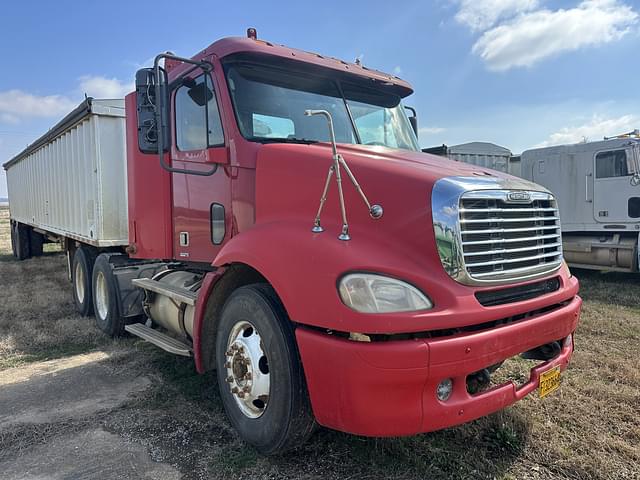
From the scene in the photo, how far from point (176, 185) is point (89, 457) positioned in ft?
7.84

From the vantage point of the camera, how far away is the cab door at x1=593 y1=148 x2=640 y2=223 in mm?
9367

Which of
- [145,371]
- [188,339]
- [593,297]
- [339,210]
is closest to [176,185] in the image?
[188,339]

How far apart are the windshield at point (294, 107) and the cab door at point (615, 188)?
7376mm

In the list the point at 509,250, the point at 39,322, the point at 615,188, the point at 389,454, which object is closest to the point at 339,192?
the point at 509,250

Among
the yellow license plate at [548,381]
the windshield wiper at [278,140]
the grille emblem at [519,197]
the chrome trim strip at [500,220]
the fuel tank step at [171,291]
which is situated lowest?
the yellow license plate at [548,381]

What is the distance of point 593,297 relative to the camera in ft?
27.0

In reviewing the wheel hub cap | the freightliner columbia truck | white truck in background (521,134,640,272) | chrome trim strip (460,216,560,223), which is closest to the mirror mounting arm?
the freightliner columbia truck

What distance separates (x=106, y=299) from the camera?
20.8ft

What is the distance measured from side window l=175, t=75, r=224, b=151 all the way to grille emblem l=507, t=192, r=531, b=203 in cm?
213

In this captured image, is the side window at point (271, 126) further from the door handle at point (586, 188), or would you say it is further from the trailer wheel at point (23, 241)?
the trailer wheel at point (23, 241)

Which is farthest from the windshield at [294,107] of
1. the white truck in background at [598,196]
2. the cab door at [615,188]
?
the cab door at [615,188]

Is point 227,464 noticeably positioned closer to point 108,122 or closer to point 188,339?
point 188,339

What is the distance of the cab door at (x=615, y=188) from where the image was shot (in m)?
9.37

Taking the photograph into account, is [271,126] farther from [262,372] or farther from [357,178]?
[262,372]
